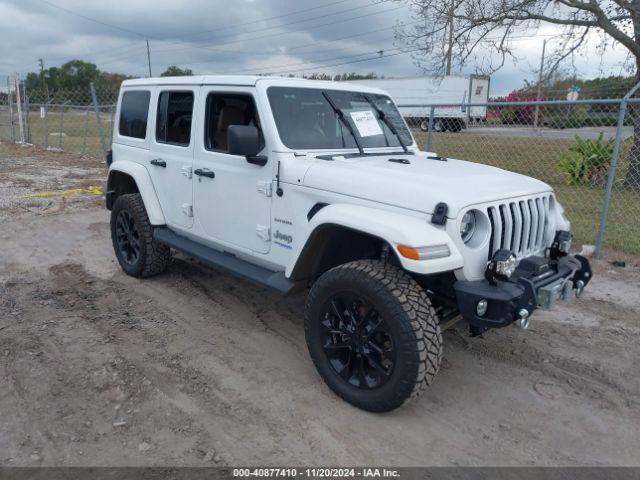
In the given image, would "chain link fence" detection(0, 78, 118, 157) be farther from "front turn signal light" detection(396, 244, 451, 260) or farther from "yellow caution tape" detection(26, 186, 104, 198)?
"front turn signal light" detection(396, 244, 451, 260)

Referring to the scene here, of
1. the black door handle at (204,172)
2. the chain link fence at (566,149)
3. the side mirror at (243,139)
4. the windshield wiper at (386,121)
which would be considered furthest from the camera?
the chain link fence at (566,149)

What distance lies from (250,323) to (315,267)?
45.5 inches

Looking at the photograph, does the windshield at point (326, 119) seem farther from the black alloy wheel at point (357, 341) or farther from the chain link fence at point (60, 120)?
the chain link fence at point (60, 120)

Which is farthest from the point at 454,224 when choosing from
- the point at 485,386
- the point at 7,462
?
the point at 7,462

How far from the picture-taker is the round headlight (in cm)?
318

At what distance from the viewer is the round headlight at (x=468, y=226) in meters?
3.18

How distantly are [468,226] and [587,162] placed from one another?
29.3 ft

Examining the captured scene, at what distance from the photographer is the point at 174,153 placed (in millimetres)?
4855

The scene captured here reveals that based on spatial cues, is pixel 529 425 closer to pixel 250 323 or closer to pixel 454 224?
pixel 454 224

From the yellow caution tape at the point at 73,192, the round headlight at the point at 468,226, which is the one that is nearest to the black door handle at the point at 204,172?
the round headlight at the point at 468,226

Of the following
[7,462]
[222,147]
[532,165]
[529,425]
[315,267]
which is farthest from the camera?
[532,165]

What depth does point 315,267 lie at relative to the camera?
374 cm

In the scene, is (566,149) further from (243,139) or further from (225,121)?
(243,139)

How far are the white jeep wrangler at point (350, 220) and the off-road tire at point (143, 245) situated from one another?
0.10 ft
